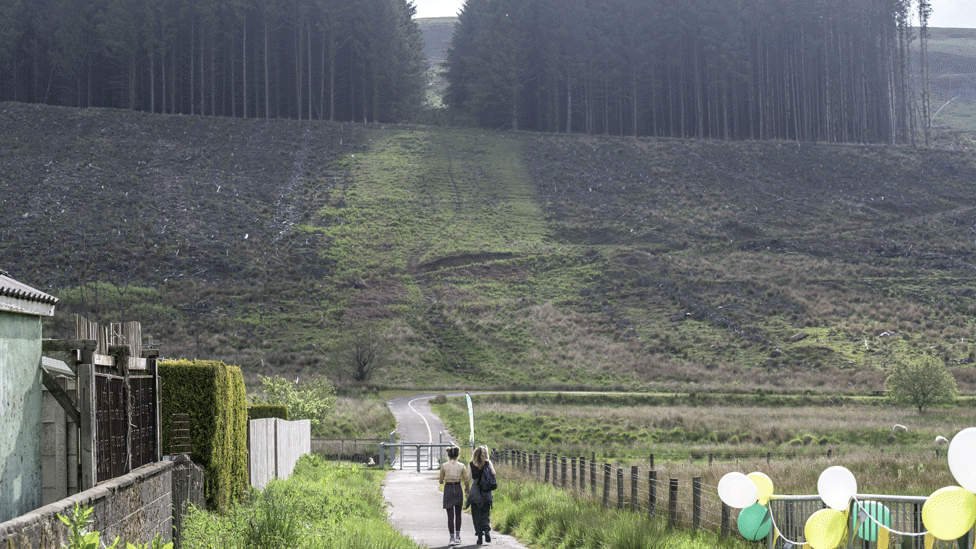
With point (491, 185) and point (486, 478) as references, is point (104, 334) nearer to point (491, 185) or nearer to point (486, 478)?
point (486, 478)

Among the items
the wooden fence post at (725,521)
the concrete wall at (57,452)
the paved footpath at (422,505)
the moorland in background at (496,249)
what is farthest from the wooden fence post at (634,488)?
the moorland in background at (496,249)

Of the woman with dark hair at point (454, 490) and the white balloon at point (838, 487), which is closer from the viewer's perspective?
the white balloon at point (838, 487)

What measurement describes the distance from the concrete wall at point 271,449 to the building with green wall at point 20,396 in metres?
8.03

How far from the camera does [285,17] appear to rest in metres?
98.8

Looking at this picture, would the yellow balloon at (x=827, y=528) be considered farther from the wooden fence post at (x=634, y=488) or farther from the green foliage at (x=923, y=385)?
the green foliage at (x=923, y=385)

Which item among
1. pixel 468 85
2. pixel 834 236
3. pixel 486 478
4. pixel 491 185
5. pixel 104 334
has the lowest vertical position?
pixel 486 478

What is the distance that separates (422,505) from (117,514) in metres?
12.0

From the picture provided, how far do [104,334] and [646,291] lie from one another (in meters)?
61.5

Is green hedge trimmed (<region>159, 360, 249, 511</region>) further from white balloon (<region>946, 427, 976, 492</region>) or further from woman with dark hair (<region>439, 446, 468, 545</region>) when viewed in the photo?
white balloon (<region>946, 427, 976, 492</region>)

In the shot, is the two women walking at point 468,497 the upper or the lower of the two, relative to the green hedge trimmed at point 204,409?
lower

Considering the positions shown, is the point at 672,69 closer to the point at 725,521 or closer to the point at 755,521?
the point at 725,521

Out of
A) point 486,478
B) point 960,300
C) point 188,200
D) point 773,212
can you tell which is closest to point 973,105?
point 773,212

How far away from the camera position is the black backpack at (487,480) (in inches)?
514

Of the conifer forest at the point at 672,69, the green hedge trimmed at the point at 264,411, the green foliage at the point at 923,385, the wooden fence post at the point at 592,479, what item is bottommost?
the green foliage at the point at 923,385
